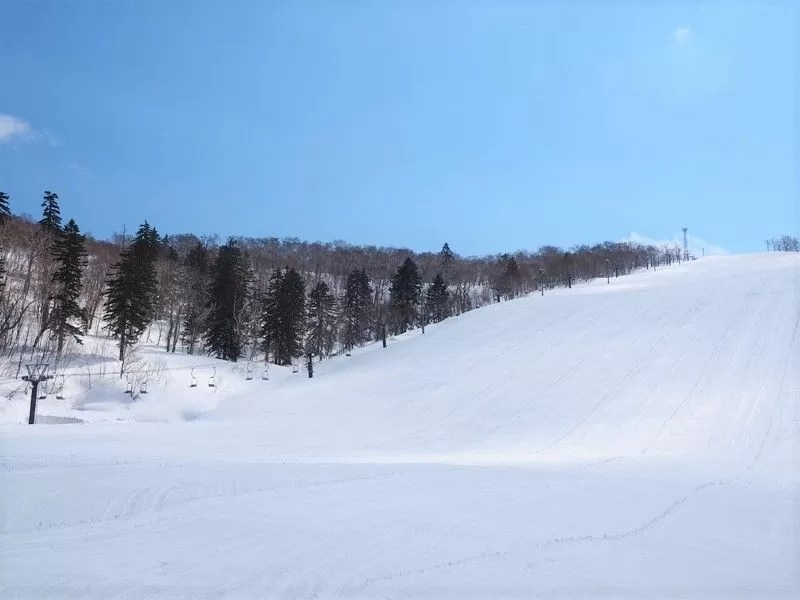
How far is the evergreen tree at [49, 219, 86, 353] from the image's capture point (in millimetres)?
40781

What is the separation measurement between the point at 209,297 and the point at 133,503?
5170cm

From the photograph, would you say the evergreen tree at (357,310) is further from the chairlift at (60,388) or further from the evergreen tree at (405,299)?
the chairlift at (60,388)

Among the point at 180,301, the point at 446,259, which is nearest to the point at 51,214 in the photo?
the point at 180,301

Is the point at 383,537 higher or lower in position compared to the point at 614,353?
lower

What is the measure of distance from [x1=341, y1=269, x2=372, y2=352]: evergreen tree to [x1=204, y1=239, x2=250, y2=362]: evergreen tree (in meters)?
20.4

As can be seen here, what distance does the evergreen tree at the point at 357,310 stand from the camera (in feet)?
251

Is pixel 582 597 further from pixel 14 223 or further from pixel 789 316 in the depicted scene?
pixel 14 223

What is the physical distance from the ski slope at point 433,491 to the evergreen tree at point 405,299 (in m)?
42.8

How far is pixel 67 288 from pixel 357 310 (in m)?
41.7

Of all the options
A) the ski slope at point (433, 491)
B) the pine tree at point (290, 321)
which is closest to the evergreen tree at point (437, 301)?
the pine tree at point (290, 321)

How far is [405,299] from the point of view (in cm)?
7806

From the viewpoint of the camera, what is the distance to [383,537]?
7988 mm

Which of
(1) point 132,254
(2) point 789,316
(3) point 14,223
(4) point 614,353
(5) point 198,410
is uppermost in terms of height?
(3) point 14,223

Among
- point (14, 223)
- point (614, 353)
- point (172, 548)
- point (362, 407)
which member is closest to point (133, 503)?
point (172, 548)
